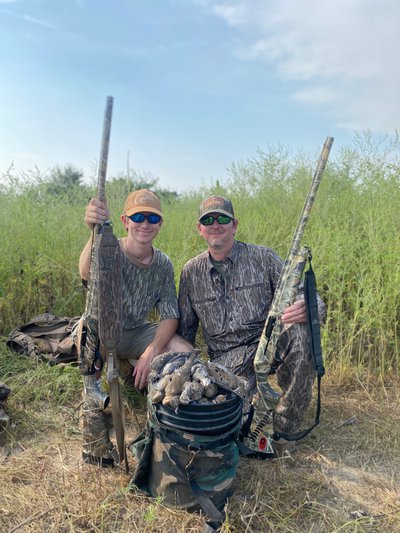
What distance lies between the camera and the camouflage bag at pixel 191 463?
2.16m

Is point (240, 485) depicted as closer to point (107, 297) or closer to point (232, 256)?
point (107, 297)

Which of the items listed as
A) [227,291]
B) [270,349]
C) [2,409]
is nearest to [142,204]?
[227,291]

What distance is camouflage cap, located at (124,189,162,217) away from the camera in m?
2.86

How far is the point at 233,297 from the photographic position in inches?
124

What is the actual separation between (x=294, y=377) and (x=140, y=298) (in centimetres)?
112

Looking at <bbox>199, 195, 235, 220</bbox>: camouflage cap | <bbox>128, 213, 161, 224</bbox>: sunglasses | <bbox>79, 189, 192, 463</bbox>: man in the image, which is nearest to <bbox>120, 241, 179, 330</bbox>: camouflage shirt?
<bbox>79, 189, 192, 463</bbox>: man

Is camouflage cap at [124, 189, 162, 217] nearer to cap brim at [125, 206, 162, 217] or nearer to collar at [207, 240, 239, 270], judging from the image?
cap brim at [125, 206, 162, 217]

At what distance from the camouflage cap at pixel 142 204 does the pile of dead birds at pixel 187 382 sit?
90 cm

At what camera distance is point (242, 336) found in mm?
3146

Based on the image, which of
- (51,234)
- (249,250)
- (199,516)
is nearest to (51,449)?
(199,516)

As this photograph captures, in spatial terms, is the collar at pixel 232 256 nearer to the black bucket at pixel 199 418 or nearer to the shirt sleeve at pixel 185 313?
the shirt sleeve at pixel 185 313

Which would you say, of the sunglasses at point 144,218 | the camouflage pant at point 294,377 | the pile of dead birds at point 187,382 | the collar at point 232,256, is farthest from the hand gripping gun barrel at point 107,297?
the camouflage pant at point 294,377

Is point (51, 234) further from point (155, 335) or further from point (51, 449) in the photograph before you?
point (51, 449)

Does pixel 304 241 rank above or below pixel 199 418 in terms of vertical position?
above
